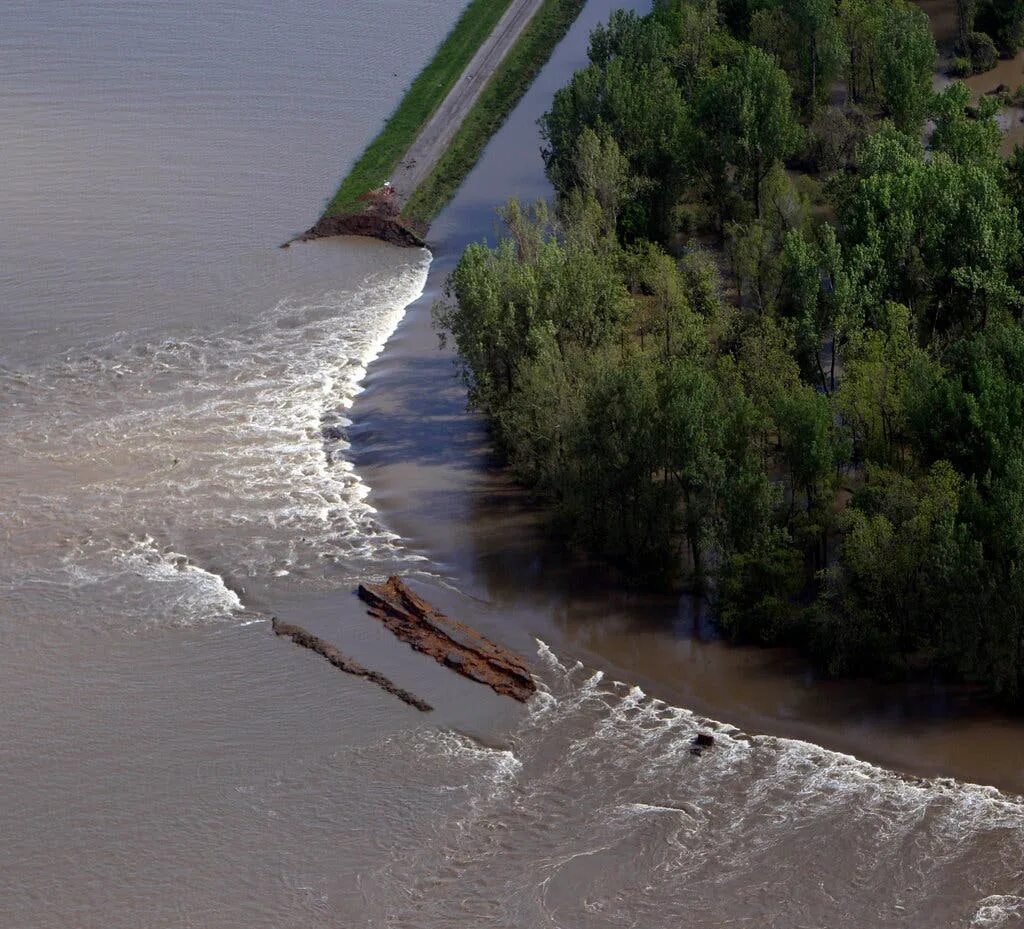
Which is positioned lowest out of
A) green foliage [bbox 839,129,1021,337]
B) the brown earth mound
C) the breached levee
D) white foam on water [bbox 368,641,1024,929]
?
white foam on water [bbox 368,641,1024,929]

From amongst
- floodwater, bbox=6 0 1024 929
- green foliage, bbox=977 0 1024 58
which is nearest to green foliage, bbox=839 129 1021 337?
floodwater, bbox=6 0 1024 929

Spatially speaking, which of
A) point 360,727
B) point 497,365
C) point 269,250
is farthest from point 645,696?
point 269,250

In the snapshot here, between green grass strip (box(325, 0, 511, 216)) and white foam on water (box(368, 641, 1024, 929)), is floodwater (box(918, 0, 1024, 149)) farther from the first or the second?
white foam on water (box(368, 641, 1024, 929))

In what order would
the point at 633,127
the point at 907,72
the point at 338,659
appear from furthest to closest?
the point at 907,72 → the point at 633,127 → the point at 338,659

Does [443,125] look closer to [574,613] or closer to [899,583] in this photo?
[574,613]

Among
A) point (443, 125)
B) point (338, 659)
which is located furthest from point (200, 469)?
point (443, 125)

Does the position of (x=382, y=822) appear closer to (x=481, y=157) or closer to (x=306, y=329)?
(x=306, y=329)

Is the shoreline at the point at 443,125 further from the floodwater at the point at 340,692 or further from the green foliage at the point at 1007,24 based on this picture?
the green foliage at the point at 1007,24
